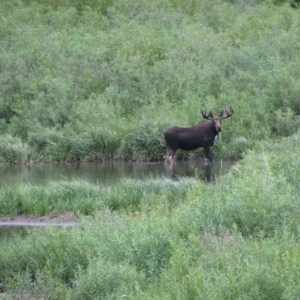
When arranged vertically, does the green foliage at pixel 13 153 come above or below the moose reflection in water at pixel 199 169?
below

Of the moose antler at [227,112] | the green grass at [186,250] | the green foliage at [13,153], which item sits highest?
the green grass at [186,250]

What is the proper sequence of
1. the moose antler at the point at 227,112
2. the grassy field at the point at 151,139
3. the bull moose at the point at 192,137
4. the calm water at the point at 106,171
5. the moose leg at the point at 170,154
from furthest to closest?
the moose antler at the point at 227,112 → the moose leg at the point at 170,154 → the bull moose at the point at 192,137 → the calm water at the point at 106,171 → the grassy field at the point at 151,139

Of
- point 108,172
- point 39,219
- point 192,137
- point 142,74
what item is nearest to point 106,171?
point 108,172

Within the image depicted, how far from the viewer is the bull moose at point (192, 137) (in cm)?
2403

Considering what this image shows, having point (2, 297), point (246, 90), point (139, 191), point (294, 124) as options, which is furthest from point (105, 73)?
point (2, 297)

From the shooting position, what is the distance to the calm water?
20.7 meters

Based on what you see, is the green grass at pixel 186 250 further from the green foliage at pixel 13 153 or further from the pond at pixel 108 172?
the green foliage at pixel 13 153

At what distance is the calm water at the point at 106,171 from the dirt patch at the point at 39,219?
3579 mm

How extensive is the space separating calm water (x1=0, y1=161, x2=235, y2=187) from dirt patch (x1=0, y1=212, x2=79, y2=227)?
358 cm

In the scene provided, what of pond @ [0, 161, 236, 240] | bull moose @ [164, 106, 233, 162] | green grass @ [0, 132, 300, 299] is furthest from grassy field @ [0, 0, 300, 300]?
pond @ [0, 161, 236, 240]

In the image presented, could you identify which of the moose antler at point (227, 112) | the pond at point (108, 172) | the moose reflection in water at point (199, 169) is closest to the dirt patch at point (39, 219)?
the pond at point (108, 172)

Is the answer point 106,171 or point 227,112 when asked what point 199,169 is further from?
point 227,112

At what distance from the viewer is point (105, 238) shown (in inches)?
457

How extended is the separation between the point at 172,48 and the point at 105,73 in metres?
2.70
